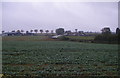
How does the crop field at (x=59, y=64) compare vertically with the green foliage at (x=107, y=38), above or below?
below

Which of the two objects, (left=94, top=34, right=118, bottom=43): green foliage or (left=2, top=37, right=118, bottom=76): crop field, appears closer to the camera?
(left=2, top=37, right=118, bottom=76): crop field

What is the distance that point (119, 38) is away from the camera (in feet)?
151

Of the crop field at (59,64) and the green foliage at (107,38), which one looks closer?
the crop field at (59,64)

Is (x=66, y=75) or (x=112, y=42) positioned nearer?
(x=66, y=75)

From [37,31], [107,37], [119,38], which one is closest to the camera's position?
[119,38]

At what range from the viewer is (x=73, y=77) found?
8.77m

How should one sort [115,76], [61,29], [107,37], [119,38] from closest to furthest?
[115,76]
[119,38]
[107,37]
[61,29]

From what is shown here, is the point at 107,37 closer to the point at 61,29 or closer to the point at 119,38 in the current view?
the point at 119,38

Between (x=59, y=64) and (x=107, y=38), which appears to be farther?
(x=107, y=38)

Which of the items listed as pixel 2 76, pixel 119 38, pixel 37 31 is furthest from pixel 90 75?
pixel 37 31

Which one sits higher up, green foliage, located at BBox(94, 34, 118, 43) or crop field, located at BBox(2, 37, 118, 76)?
green foliage, located at BBox(94, 34, 118, 43)

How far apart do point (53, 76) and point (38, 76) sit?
32.5 inches

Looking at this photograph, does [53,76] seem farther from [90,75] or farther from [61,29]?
[61,29]

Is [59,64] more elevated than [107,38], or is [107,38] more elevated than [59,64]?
[107,38]
